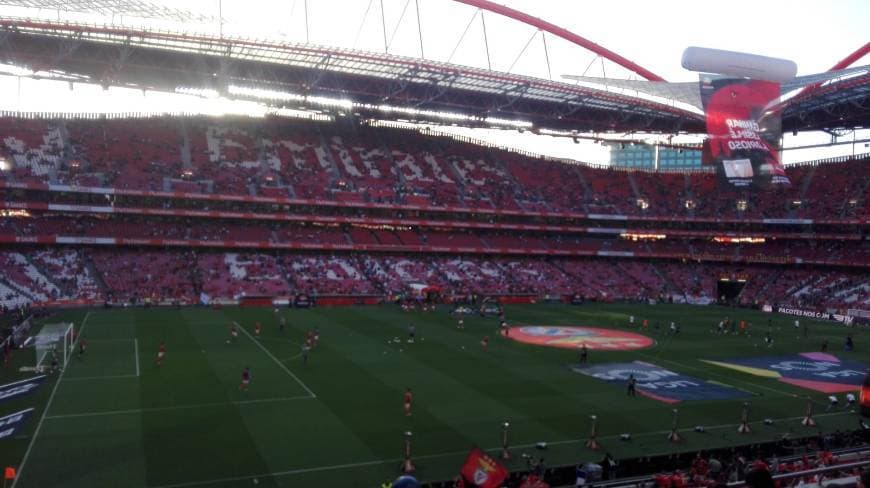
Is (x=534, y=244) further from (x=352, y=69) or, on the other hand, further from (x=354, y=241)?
(x=352, y=69)

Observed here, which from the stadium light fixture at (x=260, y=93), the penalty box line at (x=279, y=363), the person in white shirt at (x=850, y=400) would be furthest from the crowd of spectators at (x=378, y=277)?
the person in white shirt at (x=850, y=400)

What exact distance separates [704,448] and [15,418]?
24339 millimetres

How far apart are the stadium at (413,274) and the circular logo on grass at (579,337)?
45 centimetres

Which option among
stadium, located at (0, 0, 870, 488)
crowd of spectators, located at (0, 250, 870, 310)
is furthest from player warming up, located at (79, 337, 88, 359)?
crowd of spectators, located at (0, 250, 870, 310)

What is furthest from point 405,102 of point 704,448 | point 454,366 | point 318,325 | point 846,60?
point 704,448

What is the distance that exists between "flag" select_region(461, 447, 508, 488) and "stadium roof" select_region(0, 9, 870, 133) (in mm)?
43106

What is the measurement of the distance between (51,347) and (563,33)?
48.3 metres

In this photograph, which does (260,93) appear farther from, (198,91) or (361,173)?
(361,173)

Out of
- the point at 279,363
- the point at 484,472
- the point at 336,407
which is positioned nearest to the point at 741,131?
the point at 336,407

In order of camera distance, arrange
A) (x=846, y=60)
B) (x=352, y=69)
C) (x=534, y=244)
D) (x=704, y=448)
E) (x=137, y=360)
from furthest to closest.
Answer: (x=534, y=244), (x=846, y=60), (x=352, y=69), (x=137, y=360), (x=704, y=448)

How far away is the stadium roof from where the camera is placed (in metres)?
50.3

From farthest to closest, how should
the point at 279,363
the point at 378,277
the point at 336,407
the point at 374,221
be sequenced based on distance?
the point at 374,221
the point at 378,277
the point at 279,363
the point at 336,407

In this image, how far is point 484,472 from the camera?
10.5 meters

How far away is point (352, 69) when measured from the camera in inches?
Result: 2260
